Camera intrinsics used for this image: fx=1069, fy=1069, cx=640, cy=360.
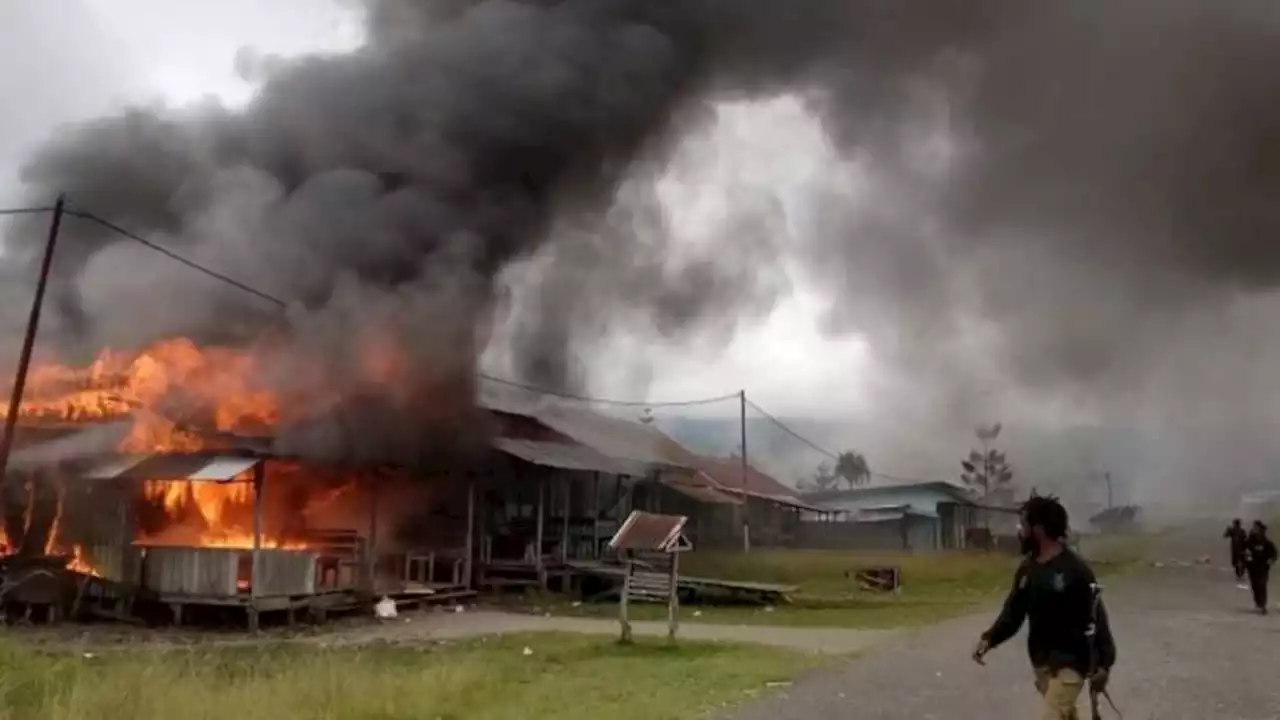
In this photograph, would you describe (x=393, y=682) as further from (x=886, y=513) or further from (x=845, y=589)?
(x=886, y=513)

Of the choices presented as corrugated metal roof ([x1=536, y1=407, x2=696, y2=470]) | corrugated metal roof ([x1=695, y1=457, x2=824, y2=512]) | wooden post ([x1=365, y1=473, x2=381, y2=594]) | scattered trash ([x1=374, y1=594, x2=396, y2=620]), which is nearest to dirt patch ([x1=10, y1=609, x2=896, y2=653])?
scattered trash ([x1=374, y1=594, x2=396, y2=620])

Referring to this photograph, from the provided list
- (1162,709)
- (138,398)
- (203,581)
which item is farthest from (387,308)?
(1162,709)

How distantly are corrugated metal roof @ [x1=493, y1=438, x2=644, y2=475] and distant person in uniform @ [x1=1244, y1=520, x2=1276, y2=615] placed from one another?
13.8m

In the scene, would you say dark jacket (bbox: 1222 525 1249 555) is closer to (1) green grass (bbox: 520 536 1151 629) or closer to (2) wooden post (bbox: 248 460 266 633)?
(1) green grass (bbox: 520 536 1151 629)

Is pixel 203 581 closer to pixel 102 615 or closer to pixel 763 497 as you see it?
pixel 102 615

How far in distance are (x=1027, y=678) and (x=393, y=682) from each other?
6064 millimetres

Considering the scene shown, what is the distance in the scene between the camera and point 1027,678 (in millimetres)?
10352

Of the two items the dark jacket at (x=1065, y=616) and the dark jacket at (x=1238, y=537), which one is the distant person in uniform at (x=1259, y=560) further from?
the dark jacket at (x=1065, y=616)

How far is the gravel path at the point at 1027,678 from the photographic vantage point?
873 centimetres

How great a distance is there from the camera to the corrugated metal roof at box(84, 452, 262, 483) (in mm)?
17484

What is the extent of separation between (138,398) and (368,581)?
5.59 m

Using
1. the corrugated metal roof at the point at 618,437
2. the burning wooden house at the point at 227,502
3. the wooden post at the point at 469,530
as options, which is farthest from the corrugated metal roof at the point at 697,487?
the wooden post at the point at 469,530

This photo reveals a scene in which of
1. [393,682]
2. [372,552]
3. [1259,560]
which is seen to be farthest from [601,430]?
[393,682]

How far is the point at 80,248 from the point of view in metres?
24.8
